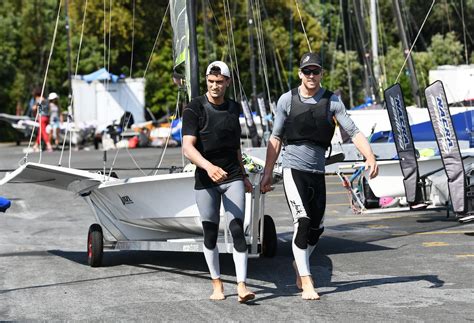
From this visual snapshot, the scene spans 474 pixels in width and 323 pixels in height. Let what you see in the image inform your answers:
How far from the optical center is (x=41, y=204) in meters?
18.8

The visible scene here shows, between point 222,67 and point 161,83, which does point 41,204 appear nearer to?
point 222,67

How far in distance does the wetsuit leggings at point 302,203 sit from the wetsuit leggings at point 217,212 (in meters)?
0.41

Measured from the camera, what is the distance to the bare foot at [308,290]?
9.08 meters

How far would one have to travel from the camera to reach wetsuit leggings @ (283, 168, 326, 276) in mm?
9320

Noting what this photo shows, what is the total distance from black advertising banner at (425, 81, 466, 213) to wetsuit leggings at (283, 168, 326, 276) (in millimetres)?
4328

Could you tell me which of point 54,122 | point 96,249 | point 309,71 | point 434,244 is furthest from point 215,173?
point 54,122

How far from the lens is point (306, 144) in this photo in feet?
30.8

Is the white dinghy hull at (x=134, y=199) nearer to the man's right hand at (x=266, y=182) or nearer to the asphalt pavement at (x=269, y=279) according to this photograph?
the asphalt pavement at (x=269, y=279)

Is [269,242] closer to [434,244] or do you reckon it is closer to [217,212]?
[434,244]

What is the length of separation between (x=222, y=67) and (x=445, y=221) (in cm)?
649

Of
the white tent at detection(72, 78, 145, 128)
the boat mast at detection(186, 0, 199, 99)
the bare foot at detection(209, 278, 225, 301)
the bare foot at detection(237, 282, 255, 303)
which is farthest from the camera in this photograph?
the white tent at detection(72, 78, 145, 128)

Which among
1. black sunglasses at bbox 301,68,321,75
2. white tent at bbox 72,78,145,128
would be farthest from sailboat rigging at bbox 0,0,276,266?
white tent at bbox 72,78,145,128

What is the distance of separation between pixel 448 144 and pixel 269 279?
4047mm

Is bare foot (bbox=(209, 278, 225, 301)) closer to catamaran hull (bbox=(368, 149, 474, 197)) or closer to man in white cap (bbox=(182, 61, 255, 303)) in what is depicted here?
man in white cap (bbox=(182, 61, 255, 303))
